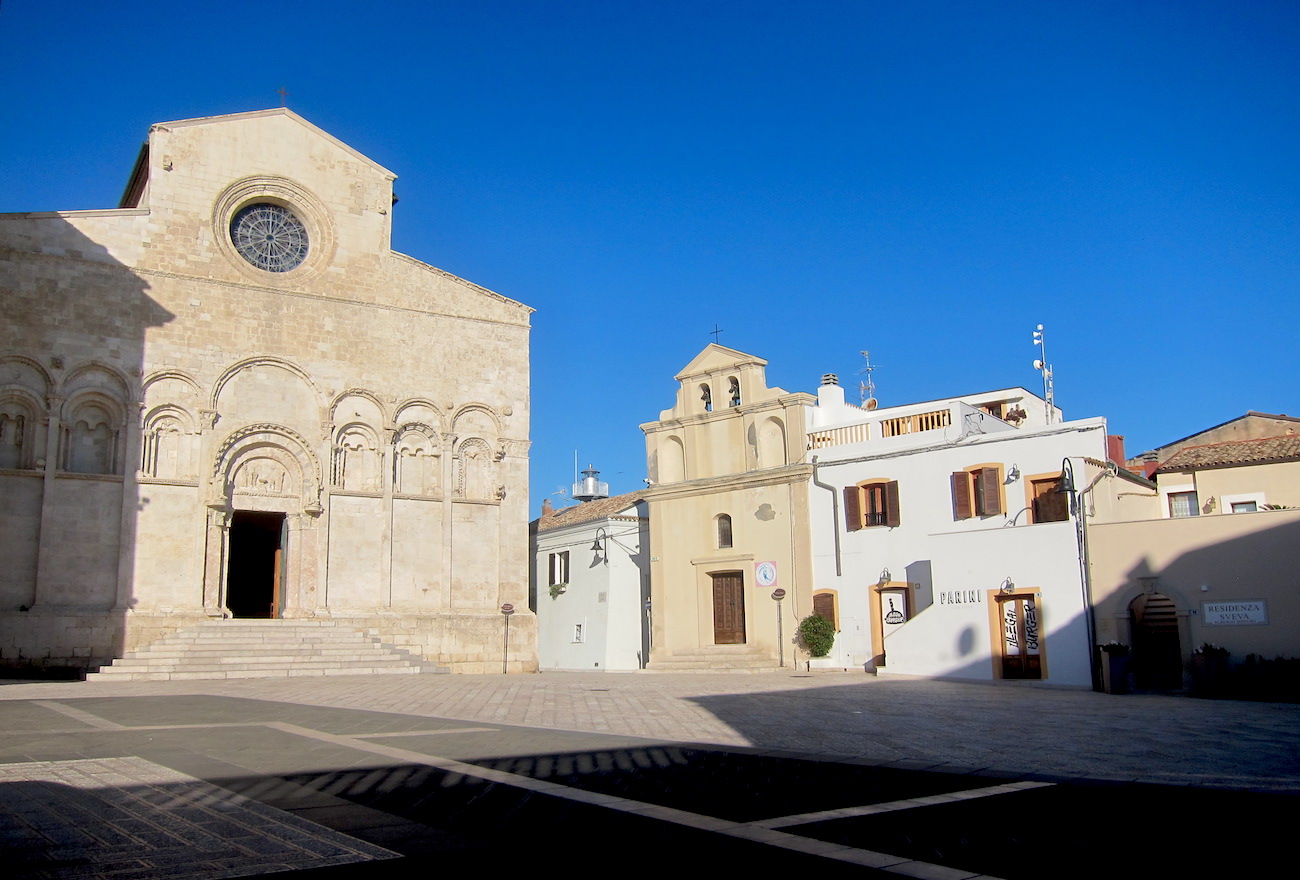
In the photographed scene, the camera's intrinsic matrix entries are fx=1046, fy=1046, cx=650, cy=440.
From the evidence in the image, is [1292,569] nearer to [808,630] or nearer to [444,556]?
[808,630]

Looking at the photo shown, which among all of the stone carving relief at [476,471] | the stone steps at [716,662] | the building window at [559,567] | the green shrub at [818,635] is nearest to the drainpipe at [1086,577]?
the green shrub at [818,635]

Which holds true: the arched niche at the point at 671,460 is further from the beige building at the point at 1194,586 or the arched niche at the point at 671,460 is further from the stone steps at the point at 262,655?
the beige building at the point at 1194,586

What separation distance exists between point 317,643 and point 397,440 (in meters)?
6.38

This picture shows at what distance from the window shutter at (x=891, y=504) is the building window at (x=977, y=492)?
174 cm

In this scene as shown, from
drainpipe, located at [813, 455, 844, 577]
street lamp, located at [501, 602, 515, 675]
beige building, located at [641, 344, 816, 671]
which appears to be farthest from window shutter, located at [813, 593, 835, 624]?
street lamp, located at [501, 602, 515, 675]

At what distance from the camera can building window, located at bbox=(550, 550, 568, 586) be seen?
4078cm

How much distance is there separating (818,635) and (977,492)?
5.84m

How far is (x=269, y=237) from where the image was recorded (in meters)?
29.5

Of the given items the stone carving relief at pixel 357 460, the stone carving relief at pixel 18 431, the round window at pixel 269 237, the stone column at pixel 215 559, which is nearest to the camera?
the stone carving relief at pixel 18 431

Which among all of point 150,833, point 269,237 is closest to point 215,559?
point 269,237

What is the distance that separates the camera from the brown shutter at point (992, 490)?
25.4m

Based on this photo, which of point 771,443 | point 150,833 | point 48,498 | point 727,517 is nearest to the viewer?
point 150,833

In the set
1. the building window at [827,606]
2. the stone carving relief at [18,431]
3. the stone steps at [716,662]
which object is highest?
the stone carving relief at [18,431]

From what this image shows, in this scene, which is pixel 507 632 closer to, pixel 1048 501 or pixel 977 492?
pixel 977 492
